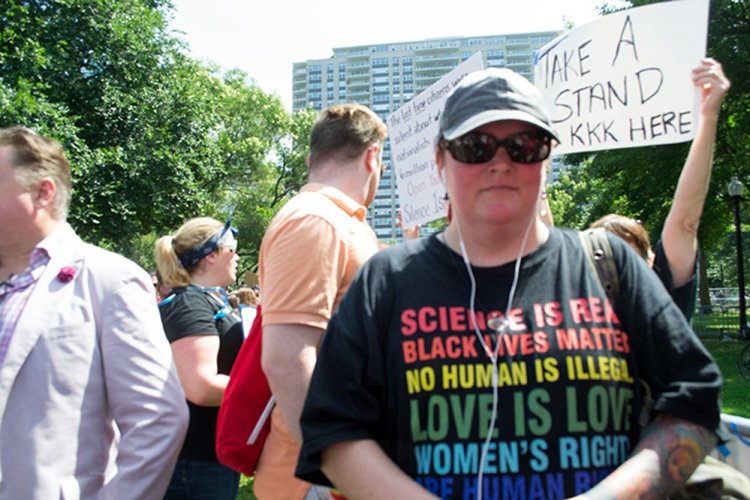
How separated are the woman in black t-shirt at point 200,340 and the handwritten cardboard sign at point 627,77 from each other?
71.3 inches

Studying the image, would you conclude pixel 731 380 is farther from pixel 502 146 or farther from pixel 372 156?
pixel 502 146

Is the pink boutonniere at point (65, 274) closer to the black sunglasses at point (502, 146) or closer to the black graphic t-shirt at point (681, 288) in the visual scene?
the black sunglasses at point (502, 146)

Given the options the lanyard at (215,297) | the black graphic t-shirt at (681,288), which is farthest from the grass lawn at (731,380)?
the lanyard at (215,297)

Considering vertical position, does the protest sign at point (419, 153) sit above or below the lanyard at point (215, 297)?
above

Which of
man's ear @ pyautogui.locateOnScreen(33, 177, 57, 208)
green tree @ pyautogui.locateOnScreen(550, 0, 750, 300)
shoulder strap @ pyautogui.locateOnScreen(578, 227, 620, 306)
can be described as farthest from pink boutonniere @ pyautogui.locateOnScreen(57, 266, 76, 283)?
green tree @ pyautogui.locateOnScreen(550, 0, 750, 300)

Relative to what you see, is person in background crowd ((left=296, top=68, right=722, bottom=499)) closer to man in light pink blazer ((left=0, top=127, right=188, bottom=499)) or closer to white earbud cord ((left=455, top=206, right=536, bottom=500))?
white earbud cord ((left=455, top=206, right=536, bottom=500))

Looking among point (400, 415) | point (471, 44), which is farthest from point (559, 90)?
point (471, 44)

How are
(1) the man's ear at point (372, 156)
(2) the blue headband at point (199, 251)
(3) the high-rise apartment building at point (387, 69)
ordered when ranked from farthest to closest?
(3) the high-rise apartment building at point (387, 69), (2) the blue headband at point (199, 251), (1) the man's ear at point (372, 156)

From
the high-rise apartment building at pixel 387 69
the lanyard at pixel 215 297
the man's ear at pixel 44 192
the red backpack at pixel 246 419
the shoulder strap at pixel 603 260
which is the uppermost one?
the high-rise apartment building at pixel 387 69

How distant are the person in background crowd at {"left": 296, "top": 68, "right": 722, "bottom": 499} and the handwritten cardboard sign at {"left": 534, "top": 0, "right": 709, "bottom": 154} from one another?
4.60ft

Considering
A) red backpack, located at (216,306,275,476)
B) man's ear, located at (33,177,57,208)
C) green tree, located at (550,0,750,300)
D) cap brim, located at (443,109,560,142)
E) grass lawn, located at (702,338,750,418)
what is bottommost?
grass lawn, located at (702,338,750,418)

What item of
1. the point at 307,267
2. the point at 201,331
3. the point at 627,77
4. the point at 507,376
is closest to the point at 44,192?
the point at 307,267

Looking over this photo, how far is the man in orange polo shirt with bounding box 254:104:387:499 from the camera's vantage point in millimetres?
2035

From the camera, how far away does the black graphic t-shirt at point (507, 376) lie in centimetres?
145
